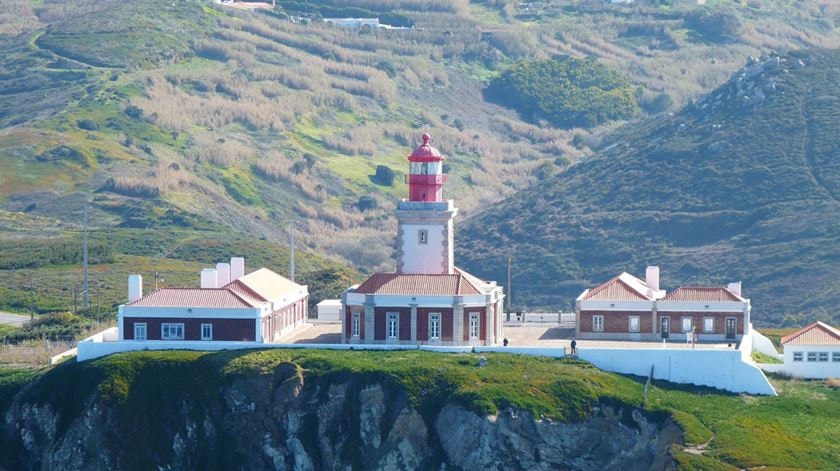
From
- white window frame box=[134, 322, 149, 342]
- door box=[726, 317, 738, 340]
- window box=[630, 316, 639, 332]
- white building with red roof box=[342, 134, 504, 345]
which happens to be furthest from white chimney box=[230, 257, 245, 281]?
door box=[726, 317, 738, 340]

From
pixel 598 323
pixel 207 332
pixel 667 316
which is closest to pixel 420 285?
pixel 598 323

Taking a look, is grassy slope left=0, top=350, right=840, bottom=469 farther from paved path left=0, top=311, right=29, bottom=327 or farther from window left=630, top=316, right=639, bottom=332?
paved path left=0, top=311, right=29, bottom=327

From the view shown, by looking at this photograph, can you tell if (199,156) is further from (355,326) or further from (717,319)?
(717,319)

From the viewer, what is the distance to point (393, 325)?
286 feet

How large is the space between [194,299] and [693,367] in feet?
61.1

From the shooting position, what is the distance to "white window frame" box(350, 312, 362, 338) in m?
87.8

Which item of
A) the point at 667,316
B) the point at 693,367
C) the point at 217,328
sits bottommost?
the point at 693,367

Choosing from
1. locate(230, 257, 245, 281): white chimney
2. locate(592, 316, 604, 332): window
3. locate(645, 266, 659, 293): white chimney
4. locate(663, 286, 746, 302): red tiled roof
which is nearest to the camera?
locate(663, 286, 746, 302): red tiled roof

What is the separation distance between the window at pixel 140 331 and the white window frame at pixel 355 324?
773 cm

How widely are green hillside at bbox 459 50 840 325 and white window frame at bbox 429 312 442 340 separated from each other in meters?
46.7

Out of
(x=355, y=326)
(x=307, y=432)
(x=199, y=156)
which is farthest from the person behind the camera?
(x=199, y=156)

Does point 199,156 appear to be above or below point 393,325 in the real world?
above

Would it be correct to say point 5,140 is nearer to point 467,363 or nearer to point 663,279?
point 663,279

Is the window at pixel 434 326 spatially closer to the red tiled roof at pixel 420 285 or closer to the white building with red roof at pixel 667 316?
the red tiled roof at pixel 420 285
